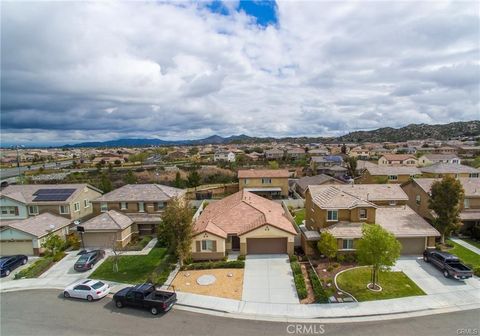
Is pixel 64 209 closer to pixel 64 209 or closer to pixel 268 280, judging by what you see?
pixel 64 209

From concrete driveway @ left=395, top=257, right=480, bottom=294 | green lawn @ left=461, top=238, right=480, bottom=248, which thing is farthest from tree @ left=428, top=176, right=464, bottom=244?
concrete driveway @ left=395, top=257, right=480, bottom=294

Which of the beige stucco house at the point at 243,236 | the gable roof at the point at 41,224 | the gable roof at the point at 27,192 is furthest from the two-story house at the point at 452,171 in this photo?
the gable roof at the point at 41,224

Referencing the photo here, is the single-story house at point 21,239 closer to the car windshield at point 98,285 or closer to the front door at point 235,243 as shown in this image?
the car windshield at point 98,285

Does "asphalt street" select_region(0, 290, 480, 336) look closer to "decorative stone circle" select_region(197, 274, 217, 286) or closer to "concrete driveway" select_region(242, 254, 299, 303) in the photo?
"concrete driveway" select_region(242, 254, 299, 303)

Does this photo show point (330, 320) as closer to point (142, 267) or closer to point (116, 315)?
point (116, 315)

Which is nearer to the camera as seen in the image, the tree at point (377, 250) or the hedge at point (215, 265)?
the tree at point (377, 250)

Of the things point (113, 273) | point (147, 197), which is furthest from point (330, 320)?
point (147, 197)
